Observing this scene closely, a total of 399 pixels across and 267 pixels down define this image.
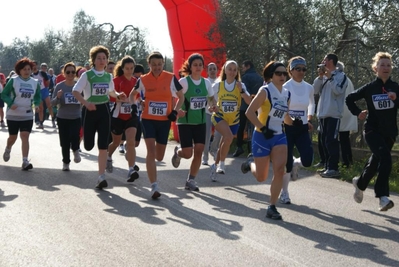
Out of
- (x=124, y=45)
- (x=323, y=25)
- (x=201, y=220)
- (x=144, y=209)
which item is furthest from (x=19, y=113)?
(x=124, y=45)

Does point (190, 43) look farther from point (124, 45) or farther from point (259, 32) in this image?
point (124, 45)

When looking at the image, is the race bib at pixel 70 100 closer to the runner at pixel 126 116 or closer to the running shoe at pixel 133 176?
the runner at pixel 126 116

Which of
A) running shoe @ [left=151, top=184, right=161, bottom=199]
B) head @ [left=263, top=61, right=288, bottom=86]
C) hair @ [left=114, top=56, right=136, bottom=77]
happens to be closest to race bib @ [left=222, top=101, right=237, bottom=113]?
hair @ [left=114, top=56, right=136, bottom=77]

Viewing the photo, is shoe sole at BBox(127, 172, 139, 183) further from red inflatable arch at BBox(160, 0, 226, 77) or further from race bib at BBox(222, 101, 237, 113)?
red inflatable arch at BBox(160, 0, 226, 77)

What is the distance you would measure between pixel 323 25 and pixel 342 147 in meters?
5.42

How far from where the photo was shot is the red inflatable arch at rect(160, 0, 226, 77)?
684 inches

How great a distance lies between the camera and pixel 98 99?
10.5 meters

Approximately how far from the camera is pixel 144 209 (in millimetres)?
8641

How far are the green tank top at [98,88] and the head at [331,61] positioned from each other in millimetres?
3808

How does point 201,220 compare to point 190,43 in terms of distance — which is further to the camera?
point 190,43

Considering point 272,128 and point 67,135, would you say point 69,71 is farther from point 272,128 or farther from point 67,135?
point 272,128

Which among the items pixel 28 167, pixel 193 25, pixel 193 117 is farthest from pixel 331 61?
pixel 193 25

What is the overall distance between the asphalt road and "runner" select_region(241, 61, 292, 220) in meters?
0.48

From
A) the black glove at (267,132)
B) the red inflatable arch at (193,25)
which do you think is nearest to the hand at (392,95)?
the black glove at (267,132)
